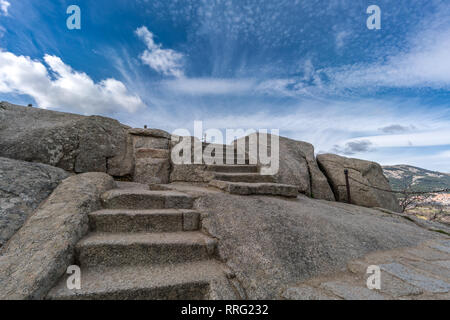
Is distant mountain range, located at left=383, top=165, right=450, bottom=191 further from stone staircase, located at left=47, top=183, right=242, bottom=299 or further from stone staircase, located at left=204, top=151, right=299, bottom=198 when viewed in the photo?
stone staircase, located at left=47, top=183, right=242, bottom=299

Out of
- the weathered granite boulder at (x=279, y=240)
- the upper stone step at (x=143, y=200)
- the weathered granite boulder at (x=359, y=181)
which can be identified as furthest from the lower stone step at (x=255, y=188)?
the weathered granite boulder at (x=359, y=181)

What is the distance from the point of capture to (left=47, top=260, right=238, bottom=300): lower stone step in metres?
1.50

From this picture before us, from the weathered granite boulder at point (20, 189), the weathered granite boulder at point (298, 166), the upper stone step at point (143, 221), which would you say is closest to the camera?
the weathered granite boulder at point (20, 189)

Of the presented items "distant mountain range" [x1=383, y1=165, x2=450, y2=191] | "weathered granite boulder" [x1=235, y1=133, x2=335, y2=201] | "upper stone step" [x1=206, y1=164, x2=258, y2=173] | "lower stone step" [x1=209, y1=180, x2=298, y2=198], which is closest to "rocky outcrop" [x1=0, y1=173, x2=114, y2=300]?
"lower stone step" [x1=209, y1=180, x2=298, y2=198]

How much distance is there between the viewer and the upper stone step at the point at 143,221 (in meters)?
2.21

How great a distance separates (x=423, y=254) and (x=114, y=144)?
5773 mm

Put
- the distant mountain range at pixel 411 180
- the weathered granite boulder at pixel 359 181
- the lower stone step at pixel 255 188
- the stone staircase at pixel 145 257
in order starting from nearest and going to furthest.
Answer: the stone staircase at pixel 145 257 < the lower stone step at pixel 255 188 < the weathered granite boulder at pixel 359 181 < the distant mountain range at pixel 411 180

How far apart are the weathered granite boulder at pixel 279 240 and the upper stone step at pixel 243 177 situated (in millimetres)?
1106

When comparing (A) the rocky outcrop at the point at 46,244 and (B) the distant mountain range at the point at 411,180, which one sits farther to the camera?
(B) the distant mountain range at the point at 411,180

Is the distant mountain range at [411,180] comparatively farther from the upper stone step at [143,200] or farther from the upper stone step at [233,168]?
the upper stone step at [143,200]

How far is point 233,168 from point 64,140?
3.47m

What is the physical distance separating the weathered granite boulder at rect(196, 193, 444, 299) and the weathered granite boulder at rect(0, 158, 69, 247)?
1.89 m

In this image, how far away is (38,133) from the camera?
352cm
